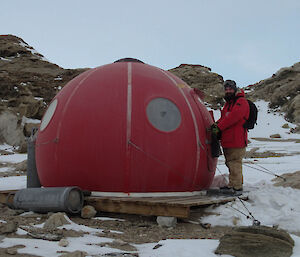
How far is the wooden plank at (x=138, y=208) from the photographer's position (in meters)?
4.71

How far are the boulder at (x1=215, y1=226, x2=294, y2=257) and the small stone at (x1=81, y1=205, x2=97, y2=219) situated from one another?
2.25 meters

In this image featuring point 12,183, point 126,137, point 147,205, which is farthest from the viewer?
point 12,183

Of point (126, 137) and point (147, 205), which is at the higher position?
point (126, 137)

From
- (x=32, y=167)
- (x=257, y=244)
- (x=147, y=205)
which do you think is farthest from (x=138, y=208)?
(x=32, y=167)

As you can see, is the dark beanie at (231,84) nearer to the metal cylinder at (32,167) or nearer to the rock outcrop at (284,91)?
the metal cylinder at (32,167)

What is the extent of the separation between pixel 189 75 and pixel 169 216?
58112 mm

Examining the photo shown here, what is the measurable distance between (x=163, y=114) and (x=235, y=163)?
5.58ft

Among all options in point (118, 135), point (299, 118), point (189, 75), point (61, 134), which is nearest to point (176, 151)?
point (118, 135)

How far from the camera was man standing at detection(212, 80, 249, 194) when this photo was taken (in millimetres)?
5984

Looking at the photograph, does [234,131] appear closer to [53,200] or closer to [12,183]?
[53,200]

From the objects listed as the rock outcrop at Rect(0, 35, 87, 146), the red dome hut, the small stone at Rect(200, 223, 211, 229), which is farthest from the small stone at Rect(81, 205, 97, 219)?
the rock outcrop at Rect(0, 35, 87, 146)

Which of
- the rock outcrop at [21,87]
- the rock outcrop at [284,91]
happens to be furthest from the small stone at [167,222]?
the rock outcrop at [284,91]

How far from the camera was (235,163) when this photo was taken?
6137mm

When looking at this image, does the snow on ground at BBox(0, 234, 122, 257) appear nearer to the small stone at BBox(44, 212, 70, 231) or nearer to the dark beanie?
the small stone at BBox(44, 212, 70, 231)
